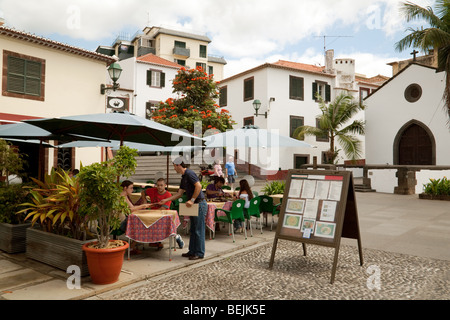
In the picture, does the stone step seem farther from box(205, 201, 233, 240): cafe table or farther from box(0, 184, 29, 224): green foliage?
box(0, 184, 29, 224): green foliage

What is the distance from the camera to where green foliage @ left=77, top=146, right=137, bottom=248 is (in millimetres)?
4512

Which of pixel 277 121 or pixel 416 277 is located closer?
pixel 416 277

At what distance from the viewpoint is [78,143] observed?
10859mm

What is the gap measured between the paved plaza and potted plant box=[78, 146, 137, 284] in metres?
0.24

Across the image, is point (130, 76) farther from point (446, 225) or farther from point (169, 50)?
point (446, 225)

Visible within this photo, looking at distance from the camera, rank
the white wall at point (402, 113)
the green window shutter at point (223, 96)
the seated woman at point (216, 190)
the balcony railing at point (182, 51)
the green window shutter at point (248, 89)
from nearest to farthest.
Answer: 1. the seated woman at point (216, 190)
2. the white wall at point (402, 113)
3. the green window shutter at point (248, 89)
4. the green window shutter at point (223, 96)
5. the balcony railing at point (182, 51)

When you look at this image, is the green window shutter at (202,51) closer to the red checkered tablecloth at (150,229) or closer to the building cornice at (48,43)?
the building cornice at (48,43)

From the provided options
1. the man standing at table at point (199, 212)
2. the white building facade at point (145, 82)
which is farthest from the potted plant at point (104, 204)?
the white building facade at point (145, 82)

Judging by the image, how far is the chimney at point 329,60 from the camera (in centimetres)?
2900

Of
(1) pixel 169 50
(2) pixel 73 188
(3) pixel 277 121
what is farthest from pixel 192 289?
(1) pixel 169 50

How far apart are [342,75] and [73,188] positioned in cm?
2895

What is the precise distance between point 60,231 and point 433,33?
16.7 metres

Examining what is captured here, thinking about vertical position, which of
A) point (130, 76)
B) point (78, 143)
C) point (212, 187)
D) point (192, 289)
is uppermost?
point (130, 76)

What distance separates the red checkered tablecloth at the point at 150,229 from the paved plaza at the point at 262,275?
1.41ft
